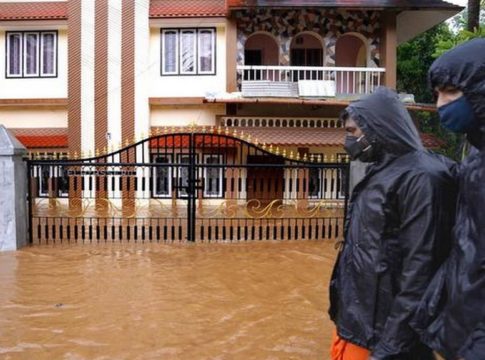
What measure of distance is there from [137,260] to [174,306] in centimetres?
255

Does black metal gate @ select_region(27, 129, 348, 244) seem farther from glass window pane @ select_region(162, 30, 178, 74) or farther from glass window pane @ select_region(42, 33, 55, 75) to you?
glass window pane @ select_region(42, 33, 55, 75)

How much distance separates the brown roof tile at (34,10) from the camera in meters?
16.3

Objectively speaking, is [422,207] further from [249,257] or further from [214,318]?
[249,257]

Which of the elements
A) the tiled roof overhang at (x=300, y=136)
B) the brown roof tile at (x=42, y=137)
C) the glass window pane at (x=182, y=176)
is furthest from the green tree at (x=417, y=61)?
the glass window pane at (x=182, y=176)

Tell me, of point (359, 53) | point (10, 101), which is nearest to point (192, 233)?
point (10, 101)

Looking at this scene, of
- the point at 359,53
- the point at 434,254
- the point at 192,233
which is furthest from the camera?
the point at 359,53

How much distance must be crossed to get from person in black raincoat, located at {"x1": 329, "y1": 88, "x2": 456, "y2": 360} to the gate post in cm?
668

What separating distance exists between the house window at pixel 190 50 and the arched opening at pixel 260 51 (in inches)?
66.0

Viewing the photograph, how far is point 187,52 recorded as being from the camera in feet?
55.0

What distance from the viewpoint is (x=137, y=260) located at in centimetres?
803

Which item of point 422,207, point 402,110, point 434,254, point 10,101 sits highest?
point 10,101

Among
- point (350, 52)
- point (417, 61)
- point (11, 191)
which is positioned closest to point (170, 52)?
point (350, 52)

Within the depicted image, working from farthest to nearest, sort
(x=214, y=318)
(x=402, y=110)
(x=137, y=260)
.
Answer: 1. (x=137, y=260)
2. (x=214, y=318)
3. (x=402, y=110)

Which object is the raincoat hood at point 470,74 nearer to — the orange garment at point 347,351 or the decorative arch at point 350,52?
the orange garment at point 347,351
